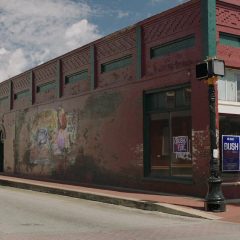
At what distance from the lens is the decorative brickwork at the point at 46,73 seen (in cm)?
3144

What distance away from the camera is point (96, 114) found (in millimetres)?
26172

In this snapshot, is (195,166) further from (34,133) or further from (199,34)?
(34,133)

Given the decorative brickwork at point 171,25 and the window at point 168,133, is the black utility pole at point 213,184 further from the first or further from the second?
the decorative brickwork at point 171,25

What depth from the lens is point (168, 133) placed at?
21.2 m

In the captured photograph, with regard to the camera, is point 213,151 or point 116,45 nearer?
point 213,151

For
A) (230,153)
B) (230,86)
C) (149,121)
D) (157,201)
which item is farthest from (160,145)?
(157,201)

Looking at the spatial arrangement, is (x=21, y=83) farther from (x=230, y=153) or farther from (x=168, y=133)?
(x=230, y=153)

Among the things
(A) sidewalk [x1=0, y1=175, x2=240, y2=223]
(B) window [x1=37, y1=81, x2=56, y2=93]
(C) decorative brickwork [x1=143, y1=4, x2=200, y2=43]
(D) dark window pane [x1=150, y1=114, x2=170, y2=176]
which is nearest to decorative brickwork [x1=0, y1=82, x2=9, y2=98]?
(B) window [x1=37, y1=81, x2=56, y2=93]

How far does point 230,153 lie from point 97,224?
7.16 metres

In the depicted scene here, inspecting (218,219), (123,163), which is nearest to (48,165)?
(123,163)

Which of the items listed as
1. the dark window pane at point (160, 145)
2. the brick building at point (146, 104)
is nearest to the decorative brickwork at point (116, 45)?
the brick building at point (146, 104)

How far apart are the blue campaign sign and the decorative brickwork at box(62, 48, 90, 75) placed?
10340 mm

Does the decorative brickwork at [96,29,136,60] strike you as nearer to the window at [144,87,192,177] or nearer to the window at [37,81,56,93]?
the window at [144,87,192,177]

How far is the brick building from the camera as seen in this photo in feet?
Result: 62.8
